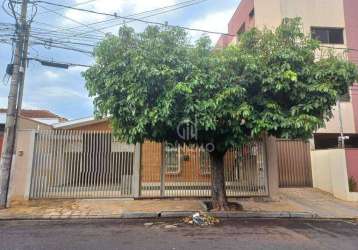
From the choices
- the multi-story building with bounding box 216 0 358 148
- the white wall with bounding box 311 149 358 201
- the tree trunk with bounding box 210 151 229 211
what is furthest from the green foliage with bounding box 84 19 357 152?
the multi-story building with bounding box 216 0 358 148

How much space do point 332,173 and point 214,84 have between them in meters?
7.96

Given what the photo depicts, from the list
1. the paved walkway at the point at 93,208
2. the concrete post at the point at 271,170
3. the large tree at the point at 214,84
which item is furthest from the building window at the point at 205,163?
the large tree at the point at 214,84

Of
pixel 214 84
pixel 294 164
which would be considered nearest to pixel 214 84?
pixel 214 84

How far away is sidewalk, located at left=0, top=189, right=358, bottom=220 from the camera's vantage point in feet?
29.6

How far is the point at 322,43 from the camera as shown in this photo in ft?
59.6

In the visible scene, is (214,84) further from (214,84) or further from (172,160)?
(172,160)

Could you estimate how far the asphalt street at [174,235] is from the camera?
5996 mm

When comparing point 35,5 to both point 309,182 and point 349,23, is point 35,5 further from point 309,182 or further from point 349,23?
point 349,23

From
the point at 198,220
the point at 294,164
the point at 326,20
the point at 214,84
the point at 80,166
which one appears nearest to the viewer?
the point at 214,84

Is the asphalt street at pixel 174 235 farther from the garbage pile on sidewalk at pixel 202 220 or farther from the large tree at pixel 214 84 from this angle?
the large tree at pixel 214 84

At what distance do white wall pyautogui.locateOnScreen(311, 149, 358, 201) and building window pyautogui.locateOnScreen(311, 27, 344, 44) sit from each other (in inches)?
336

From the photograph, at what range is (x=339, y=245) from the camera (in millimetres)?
6219

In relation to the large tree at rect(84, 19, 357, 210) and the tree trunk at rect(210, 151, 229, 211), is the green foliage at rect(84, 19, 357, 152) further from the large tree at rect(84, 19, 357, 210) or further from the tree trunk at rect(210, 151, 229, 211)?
the tree trunk at rect(210, 151, 229, 211)

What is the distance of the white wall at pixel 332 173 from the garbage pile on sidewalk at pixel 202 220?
21.3 feet
